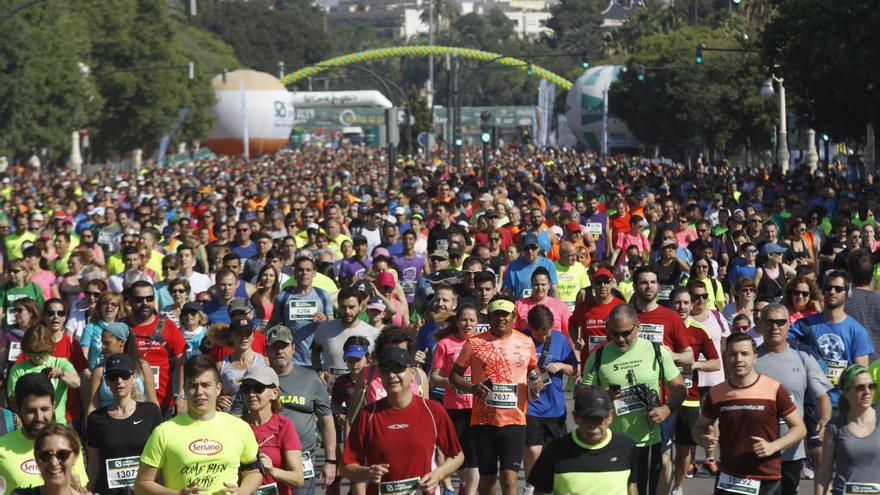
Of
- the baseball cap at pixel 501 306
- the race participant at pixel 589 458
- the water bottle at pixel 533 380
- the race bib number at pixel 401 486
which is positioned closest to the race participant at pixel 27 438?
the race bib number at pixel 401 486

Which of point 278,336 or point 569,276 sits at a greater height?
point 278,336

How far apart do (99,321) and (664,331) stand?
3758mm

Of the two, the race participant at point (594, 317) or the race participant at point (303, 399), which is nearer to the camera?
the race participant at point (303, 399)

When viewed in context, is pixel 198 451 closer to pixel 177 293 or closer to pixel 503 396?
pixel 503 396

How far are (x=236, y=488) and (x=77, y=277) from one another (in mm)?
9930

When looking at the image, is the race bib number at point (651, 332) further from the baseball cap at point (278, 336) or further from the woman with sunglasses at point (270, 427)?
the woman with sunglasses at point (270, 427)

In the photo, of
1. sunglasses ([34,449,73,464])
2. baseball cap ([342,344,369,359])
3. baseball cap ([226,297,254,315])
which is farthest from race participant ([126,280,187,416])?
sunglasses ([34,449,73,464])

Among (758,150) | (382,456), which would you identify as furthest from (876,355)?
(758,150)

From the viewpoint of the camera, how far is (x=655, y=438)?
31.7 feet

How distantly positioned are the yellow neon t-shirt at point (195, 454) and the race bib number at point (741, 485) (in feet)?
8.24

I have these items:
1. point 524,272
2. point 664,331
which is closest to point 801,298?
point 664,331

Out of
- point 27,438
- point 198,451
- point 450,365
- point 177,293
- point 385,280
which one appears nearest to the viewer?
point 198,451

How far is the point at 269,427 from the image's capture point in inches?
329

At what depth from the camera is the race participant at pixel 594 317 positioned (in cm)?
1208
